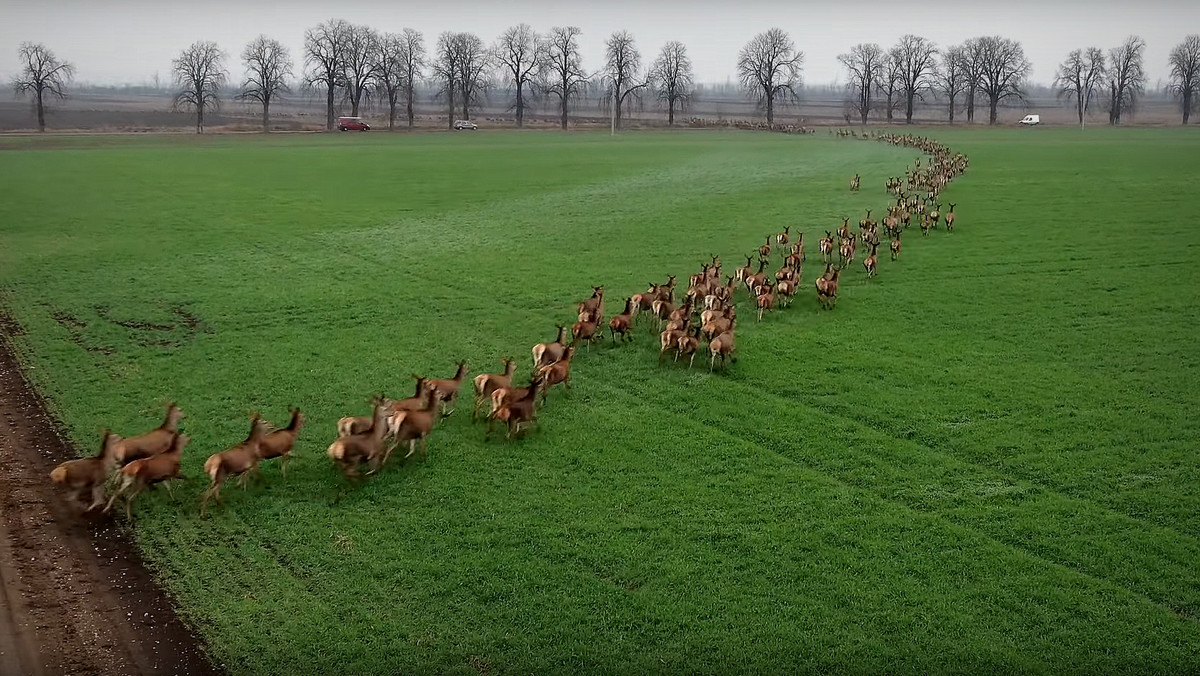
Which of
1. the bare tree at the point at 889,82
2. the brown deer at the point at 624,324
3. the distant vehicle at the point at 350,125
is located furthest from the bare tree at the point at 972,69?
the distant vehicle at the point at 350,125

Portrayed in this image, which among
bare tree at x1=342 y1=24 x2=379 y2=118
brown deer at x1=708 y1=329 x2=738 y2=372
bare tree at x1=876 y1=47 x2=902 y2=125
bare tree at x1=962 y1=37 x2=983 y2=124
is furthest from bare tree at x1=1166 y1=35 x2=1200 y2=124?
bare tree at x1=876 y1=47 x2=902 y2=125

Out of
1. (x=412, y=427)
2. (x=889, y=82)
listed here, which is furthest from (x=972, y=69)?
(x=412, y=427)

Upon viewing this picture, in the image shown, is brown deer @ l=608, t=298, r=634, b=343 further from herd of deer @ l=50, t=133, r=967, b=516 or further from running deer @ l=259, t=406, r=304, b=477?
running deer @ l=259, t=406, r=304, b=477

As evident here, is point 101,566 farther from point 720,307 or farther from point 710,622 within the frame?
point 720,307

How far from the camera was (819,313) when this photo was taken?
1578 cm

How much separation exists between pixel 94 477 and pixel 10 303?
10296 millimetres

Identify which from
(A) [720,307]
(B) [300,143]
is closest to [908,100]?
(B) [300,143]

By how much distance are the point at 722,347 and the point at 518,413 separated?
3571 millimetres

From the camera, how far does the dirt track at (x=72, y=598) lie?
251 inches

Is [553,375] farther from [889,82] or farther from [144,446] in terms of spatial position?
[889,82]

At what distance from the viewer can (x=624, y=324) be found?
1389 centimetres

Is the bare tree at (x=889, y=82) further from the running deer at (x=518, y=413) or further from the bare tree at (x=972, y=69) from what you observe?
the running deer at (x=518, y=413)

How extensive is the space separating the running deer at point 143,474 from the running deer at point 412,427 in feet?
6.71

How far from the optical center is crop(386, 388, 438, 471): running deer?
947 centimetres
